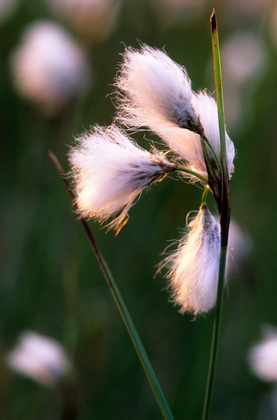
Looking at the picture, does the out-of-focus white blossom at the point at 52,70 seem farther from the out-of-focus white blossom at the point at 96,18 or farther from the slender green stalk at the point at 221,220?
the slender green stalk at the point at 221,220

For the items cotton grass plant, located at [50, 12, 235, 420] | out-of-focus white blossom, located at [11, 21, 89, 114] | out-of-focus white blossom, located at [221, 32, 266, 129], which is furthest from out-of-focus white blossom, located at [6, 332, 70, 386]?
out-of-focus white blossom, located at [221, 32, 266, 129]

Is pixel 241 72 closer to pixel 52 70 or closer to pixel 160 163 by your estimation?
pixel 52 70

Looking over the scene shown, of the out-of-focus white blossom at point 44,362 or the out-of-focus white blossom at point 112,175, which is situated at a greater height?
the out-of-focus white blossom at point 112,175

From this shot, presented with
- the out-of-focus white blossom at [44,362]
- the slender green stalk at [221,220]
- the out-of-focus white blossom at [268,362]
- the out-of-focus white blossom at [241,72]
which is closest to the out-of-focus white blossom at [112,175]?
the slender green stalk at [221,220]

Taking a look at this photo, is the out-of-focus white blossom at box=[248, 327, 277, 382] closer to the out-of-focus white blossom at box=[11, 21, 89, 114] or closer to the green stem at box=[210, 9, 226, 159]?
the green stem at box=[210, 9, 226, 159]

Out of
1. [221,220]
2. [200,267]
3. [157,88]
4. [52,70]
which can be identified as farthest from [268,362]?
[52,70]

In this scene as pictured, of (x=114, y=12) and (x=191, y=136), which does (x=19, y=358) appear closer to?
(x=191, y=136)

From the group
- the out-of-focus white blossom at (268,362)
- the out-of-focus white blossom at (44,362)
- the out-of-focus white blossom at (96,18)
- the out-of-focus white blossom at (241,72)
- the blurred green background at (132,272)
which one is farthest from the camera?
the out-of-focus white blossom at (241,72)
